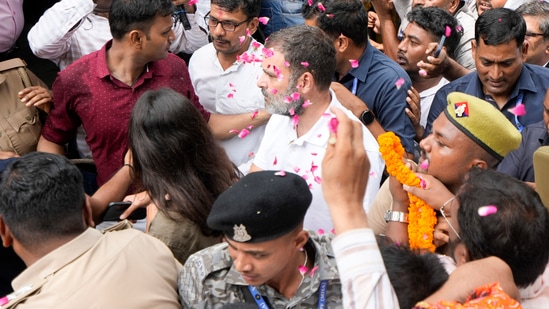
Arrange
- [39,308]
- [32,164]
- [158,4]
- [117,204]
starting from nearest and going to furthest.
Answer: [39,308], [32,164], [117,204], [158,4]

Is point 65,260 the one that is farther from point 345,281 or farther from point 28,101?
point 28,101

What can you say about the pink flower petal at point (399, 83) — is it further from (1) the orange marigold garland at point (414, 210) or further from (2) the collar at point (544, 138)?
(1) the orange marigold garland at point (414, 210)

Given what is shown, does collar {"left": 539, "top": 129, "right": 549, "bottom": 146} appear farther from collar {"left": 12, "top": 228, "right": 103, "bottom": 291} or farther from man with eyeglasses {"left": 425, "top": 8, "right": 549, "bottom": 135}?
collar {"left": 12, "top": 228, "right": 103, "bottom": 291}

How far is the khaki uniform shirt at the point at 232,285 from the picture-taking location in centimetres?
262

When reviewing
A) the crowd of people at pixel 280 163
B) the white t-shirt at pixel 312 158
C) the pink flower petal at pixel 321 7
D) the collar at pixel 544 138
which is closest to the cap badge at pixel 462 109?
the crowd of people at pixel 280 163

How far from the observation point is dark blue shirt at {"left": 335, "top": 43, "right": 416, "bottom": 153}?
428 centimetres

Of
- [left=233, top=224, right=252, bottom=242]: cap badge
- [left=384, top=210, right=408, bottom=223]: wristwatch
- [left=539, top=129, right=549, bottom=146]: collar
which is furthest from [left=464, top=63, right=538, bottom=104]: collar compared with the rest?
[left=233, top=224, right=252, bottom=242]: cap badge

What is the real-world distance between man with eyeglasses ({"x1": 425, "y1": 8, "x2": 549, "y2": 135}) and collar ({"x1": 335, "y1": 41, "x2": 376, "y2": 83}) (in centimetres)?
49

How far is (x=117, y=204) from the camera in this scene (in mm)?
3506

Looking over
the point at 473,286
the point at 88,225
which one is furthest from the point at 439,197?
the point at 88,225

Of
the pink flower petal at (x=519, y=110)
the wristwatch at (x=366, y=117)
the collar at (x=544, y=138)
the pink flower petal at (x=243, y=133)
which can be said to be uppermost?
the collar at (x=544, y=138)

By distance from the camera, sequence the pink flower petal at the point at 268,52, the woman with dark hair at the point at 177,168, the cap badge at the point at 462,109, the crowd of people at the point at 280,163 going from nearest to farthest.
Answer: the crowd of people at the point at 280,163 < the woman with dark hair at the point at 177,168 < the cap badge at the point at 462,109 < the pink flower petal at the point at 268,52

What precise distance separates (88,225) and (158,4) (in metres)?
1.79

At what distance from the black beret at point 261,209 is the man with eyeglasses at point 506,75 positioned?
209 cm
